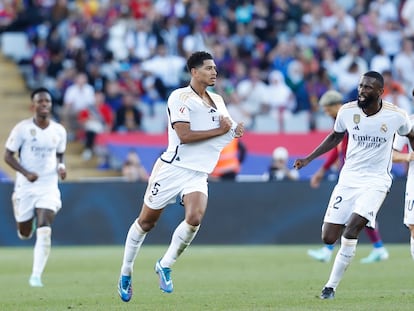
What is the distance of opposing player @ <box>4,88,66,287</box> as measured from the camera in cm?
1689

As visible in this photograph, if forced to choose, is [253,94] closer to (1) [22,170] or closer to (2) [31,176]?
(1) [22,170]

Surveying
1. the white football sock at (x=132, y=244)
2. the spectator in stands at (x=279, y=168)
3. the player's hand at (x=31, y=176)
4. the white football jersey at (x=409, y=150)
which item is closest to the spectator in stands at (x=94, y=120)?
the spectator in stands at (x=279, y=168)

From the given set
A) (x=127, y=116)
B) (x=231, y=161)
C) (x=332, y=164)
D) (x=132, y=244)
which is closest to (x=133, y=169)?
(x=231, y=161)

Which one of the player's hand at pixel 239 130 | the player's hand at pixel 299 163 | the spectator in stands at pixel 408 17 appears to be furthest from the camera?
the spectator in stands at pixel 408 17

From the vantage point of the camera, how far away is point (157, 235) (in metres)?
24.9

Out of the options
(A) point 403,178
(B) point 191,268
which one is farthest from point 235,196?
(B) point 191,268

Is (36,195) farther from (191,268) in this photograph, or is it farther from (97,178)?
(97,178)

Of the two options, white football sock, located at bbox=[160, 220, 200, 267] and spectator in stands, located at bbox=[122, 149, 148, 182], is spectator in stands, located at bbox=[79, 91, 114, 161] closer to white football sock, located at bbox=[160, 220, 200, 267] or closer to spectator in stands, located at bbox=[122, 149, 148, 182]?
spectator in stands, located at bbox=[122, 149, 148, 182]

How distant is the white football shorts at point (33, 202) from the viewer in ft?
55.6

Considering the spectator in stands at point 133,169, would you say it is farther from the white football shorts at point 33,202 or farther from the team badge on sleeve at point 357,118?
the team badge on sleeve at point 357,118

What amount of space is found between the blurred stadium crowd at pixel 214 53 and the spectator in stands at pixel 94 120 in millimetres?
37

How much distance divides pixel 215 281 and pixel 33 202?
9.61 feet

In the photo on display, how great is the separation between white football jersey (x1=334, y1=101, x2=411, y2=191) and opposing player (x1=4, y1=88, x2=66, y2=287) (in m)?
4.93

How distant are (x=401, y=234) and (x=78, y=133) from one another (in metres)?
8.75
